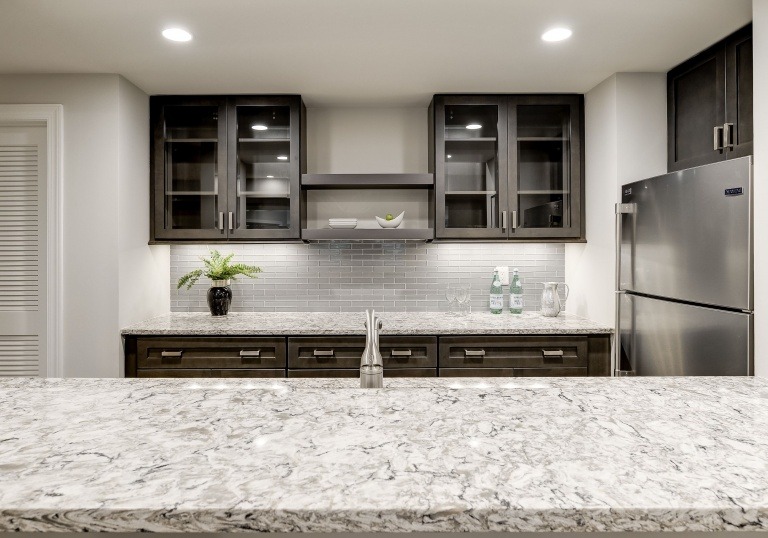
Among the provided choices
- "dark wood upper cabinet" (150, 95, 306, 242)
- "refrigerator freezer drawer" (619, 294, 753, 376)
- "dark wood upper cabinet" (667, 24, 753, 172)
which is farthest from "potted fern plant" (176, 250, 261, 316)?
"dark wood upper cabinet" (667, 24, 753, 172)

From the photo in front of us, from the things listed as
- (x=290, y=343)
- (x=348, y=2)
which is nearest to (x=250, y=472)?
(x=348, y=2)

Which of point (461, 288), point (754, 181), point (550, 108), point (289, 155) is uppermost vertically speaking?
point (550, 108)

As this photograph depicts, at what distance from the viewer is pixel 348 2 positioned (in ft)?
7.02

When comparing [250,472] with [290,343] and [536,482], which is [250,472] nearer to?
[536,482]

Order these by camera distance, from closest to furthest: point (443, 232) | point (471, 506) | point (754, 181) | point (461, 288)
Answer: point (471, 506) → point (754, 181) → point (443, 232) → point (461, 288)

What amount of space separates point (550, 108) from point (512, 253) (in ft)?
3.34

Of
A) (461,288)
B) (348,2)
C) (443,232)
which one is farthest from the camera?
(461,288)

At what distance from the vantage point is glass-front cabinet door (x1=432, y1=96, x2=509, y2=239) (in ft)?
10.8

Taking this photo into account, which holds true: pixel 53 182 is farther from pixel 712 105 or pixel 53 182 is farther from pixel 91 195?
pixel 712 105

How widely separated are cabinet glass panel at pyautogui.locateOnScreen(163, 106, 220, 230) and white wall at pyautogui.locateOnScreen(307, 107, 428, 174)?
0.69 m

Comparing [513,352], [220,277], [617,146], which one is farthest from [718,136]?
[220,277]

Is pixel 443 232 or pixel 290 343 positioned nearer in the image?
pixel 290 343

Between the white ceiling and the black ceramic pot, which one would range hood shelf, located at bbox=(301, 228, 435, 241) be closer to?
the black ceramic pot

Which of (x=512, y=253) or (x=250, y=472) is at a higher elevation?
(x=512, y=253)
